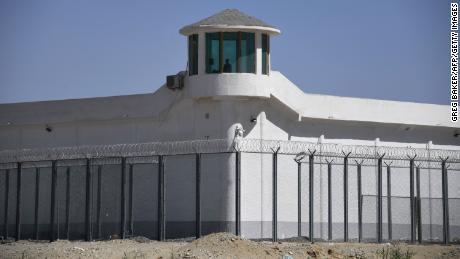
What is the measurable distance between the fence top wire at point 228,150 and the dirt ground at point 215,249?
3.10m

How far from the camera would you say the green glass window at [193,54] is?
1447 inches

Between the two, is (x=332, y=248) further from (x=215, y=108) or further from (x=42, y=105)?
(x=42, y=105)

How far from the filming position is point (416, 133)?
41.4 meters

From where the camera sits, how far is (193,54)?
36.9 metres

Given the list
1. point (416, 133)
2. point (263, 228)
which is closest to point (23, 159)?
point (263, 228)

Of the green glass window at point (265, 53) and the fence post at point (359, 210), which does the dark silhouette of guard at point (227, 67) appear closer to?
the green glass window at point (265, 53)

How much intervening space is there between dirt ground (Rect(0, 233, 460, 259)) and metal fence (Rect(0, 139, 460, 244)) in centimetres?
180

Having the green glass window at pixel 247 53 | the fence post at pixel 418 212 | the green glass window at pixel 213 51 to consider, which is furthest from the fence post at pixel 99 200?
the fence post at pixel 418 212

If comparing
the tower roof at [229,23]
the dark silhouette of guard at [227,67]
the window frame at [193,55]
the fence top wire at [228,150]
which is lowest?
the fence top wire at [228,150]

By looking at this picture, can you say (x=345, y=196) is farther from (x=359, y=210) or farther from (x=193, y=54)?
(x=193, y=54)

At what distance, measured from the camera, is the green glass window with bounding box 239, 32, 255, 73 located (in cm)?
3616

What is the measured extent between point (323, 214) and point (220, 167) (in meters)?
4.12

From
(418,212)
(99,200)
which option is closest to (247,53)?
(99,200)

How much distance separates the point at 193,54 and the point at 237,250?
424 inches
